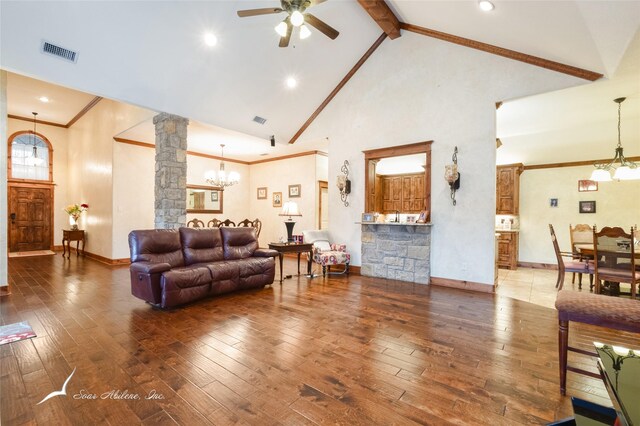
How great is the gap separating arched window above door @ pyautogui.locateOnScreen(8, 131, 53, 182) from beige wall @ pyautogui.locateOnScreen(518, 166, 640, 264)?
13275 mm

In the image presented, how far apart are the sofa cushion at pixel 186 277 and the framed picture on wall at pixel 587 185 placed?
8.19 m

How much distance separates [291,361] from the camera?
232 centimetres

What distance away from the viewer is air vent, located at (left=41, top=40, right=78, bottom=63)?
11.6ft

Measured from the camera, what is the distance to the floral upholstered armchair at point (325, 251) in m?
5.56

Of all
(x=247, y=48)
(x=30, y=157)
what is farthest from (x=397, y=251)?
(x=30, y=157)

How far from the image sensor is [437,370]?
7.22ft

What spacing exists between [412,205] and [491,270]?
390 centimetres

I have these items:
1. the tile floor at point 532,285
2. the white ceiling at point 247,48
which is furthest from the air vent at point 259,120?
the tile floor at point 532,285

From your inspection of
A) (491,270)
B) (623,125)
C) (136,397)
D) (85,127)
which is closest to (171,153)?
(136,397)

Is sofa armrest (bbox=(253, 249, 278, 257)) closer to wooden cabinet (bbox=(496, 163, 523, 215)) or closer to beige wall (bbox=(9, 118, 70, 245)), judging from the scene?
wooden cabinet (bbox=(496, 163, 523, 215))

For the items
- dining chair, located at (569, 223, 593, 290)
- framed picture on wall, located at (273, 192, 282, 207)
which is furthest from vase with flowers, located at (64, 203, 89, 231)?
dining chair, located at (569, 223, 593, 290)

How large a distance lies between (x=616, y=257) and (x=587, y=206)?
380cm

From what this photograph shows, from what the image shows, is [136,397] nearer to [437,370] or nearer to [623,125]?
[437,370]

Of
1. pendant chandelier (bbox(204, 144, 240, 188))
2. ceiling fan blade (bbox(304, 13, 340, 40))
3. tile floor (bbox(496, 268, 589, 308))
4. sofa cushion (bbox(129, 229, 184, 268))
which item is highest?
ceiling fan blade (bbox(304, 13, 340, 40))
